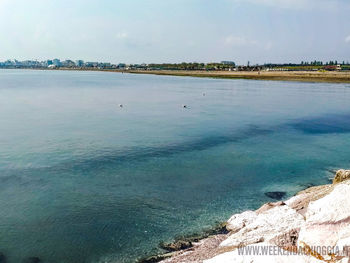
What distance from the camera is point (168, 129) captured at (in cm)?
5312

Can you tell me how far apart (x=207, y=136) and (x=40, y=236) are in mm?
31106

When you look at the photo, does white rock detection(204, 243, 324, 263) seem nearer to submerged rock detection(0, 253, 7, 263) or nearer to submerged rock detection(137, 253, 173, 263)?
submerged rock detection(137, 253, 173, 263)

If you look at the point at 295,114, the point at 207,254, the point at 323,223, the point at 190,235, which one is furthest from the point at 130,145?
the point at 295,114

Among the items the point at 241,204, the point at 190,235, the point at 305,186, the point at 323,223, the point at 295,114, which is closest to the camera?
the point at 323,223

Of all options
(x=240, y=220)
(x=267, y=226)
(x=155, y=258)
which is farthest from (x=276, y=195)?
(x=155, y=258)

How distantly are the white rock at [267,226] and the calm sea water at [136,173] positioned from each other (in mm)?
4162

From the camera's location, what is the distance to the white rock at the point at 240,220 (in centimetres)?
2119

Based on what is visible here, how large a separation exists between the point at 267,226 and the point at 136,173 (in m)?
16.8

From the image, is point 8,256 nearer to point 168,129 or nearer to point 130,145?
point 130,145

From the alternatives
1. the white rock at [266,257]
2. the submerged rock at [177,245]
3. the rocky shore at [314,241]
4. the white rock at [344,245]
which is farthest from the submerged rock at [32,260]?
the white rock at [344,245]

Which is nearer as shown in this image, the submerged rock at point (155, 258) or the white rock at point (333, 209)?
the white rock at point (333, 209)

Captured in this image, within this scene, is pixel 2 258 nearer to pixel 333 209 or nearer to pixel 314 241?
pixel 314 241

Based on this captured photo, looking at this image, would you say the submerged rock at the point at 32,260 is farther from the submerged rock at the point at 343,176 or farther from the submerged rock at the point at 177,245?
the submerged rock at the point at 343,176

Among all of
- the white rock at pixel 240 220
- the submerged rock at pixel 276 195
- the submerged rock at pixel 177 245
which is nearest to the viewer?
the submerged rock at pixel 177 245
